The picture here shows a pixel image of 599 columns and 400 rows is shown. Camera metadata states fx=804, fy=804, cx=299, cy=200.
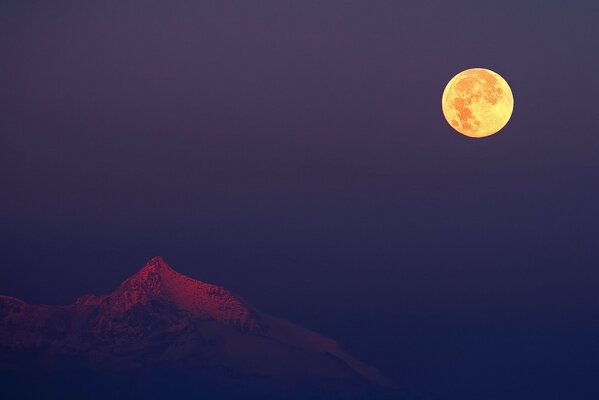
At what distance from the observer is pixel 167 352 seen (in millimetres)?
146250

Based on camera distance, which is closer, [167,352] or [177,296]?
→ [167,352]

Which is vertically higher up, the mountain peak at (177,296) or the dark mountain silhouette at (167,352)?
the mountain peak at (177,296)

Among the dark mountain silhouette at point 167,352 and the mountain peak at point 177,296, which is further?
the mountain peak at point 177,296

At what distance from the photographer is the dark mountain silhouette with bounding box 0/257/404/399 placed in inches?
4899

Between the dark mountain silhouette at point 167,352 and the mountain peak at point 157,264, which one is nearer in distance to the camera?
the dark mountain silhouette at point 167,352

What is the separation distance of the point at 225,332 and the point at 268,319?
11705mm

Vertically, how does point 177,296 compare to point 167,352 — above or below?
above

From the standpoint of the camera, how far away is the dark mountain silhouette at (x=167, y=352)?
408 feet

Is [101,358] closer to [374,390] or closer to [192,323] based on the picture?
[192,323]

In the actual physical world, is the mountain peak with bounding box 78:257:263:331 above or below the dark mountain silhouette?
above

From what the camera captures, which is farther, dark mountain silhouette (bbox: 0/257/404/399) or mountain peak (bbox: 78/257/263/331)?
mountain peak (bbox: 78/257/263/331)

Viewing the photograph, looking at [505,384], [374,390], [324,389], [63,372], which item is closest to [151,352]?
[63,372]

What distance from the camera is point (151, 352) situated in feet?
503

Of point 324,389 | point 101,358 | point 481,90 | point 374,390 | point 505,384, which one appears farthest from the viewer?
point 101,358
